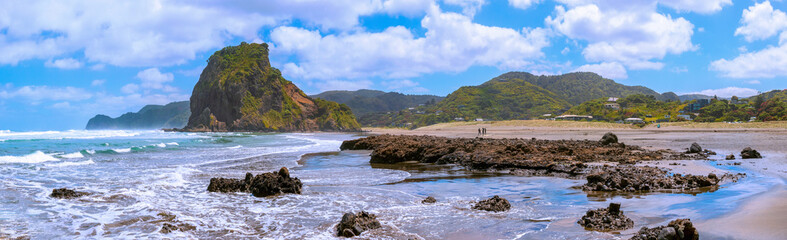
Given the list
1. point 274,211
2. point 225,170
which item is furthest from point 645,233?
point 225,170

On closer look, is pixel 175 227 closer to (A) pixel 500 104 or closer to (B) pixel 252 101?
(B) pixel 252 101

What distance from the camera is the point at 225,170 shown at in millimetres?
16594

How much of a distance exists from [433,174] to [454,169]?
1.43m

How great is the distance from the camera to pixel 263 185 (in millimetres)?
10047

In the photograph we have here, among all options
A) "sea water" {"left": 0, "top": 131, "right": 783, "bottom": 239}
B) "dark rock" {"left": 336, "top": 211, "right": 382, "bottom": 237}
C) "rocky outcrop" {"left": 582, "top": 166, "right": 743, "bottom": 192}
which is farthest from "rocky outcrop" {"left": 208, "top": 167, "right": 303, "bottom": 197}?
"rocky outcrop" {"left": 582, "top": 166, "right": 743, "bottom": 192}

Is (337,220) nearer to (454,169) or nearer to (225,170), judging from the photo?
(454,169)

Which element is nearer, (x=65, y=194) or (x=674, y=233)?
(x=674, y=233)

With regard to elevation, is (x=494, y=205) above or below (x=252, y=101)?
below

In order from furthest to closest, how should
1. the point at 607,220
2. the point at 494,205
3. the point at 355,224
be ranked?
the point at 494,205 < the point at 355,224 < the point at 607,220

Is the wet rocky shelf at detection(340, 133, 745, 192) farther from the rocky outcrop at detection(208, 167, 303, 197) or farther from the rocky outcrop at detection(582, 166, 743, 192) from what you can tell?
the rocky outcrop at detection(208, 167, 303, 197)

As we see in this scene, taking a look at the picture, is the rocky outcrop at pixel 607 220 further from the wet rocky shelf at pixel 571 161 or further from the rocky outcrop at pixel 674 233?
the wet rocky shelf at pixel 571 161

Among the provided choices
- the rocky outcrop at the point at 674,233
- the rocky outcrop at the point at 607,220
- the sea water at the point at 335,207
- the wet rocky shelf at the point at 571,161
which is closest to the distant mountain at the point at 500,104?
the wet rocky shelf at the point at 571,161

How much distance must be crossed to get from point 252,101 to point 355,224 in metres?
125

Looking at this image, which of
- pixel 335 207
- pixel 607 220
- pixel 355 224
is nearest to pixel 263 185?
pixel 335 207
